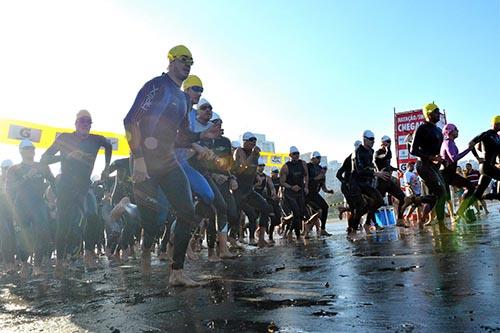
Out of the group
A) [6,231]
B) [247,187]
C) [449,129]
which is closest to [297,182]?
[247,187]

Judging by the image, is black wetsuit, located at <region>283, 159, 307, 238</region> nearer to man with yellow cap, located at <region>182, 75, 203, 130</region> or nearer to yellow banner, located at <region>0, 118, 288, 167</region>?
man with yellow cap, located at <region>182, 75, 203, 130</region>

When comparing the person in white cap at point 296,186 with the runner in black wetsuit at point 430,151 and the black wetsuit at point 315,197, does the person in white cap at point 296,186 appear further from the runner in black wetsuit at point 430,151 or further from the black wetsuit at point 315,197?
the runner in black wetsuit at point 430,151

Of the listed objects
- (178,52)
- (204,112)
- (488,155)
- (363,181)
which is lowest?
(363,181)

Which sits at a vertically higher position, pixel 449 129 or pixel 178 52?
pixel 449 129

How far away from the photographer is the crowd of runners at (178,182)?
4.04 m

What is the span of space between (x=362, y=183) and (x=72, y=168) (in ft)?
17.8

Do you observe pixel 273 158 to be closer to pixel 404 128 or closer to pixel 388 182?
pixel 404 128

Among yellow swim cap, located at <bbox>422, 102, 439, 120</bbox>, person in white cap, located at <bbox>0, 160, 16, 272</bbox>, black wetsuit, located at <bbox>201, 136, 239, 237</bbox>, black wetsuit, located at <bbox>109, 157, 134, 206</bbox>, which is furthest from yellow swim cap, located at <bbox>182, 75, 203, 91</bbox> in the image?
person in white cap, located at <bbox>0, 160, 16, 272</bbox>

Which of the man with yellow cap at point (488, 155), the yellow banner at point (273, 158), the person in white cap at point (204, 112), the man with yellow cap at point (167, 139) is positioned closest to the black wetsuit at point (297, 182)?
the man with yellow cap at point (488, 155)

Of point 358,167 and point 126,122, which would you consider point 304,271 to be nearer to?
point 126,122

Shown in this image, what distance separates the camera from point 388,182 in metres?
9.38

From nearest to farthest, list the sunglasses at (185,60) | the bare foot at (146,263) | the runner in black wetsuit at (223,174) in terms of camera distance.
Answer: the sunglasses at (185,60) < the bare foot at (146,263) < the runner in black wetsuit at (223,174)

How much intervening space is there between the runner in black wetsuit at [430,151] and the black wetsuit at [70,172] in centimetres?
481

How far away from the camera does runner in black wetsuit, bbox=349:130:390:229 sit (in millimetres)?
8906
